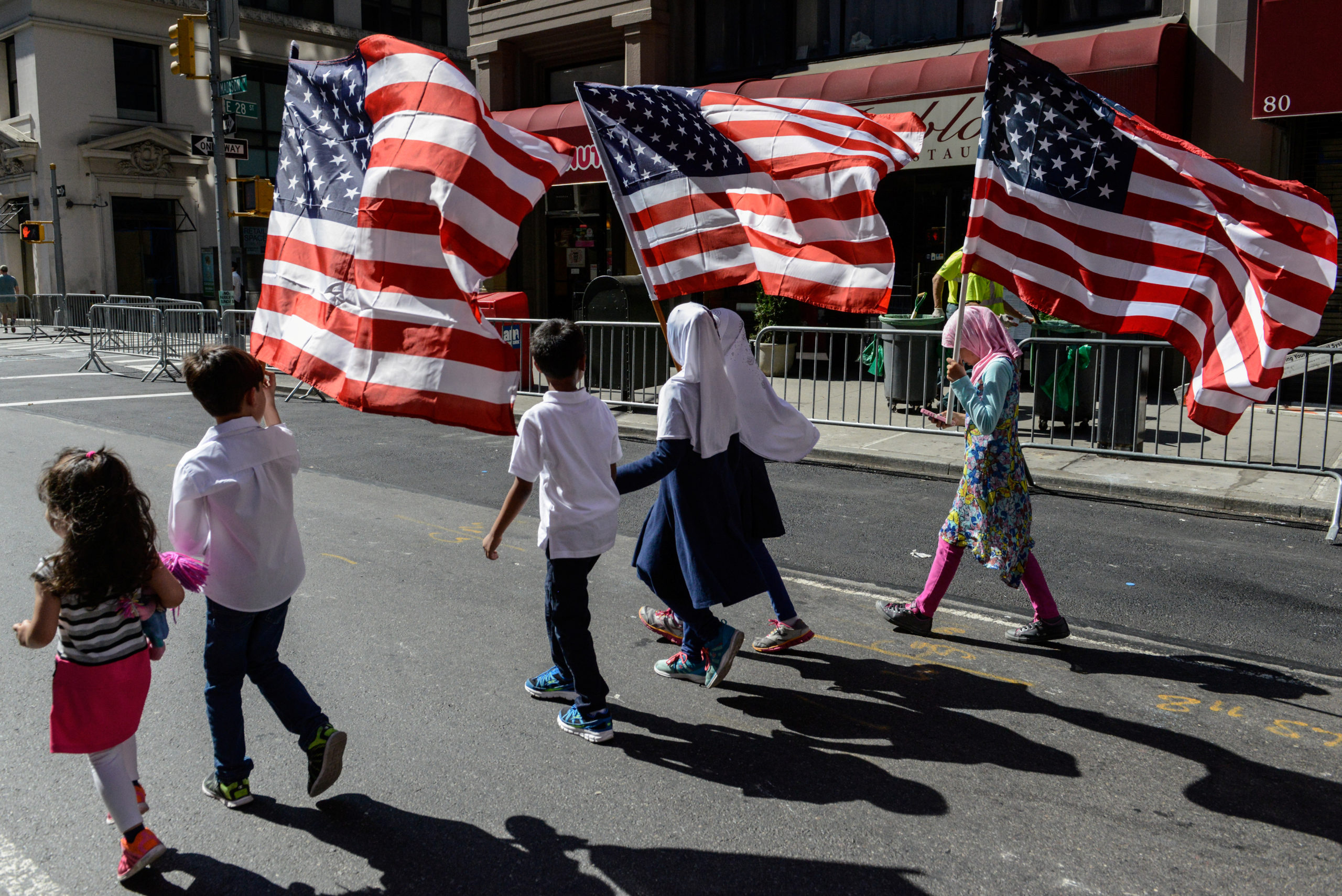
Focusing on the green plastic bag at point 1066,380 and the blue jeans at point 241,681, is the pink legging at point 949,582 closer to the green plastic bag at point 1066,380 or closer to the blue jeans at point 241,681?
the blue jeans at point 241,681

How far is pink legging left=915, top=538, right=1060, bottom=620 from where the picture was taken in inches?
207

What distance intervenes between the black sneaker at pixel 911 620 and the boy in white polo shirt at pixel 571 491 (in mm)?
1882

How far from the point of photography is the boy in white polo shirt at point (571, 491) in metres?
4.05

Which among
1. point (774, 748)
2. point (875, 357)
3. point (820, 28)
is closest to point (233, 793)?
point (774, 748)

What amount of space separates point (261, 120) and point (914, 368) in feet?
106

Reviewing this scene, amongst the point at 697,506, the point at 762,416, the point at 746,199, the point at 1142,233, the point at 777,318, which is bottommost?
the point at 697,506

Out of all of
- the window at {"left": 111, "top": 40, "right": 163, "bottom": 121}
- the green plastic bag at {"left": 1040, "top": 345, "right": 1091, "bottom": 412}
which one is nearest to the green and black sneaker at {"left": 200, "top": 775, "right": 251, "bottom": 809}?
the green plastic bag at {"left": 1040, "top": 345, "right": 1091, "bottom": 412}

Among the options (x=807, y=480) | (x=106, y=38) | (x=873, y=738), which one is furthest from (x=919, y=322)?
(x=106, y=38)

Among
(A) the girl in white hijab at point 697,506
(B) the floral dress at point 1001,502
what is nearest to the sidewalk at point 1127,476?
(B) the floral dress at point 1001,502

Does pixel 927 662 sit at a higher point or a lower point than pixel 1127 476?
lower

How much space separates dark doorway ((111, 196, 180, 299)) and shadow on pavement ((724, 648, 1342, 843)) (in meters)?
34.4

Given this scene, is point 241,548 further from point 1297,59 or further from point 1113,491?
point 1297,59

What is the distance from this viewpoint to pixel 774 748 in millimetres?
4188

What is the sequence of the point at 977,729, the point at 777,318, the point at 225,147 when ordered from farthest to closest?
the point at 225,147 < the point at 777,318 < the point at 977,729
